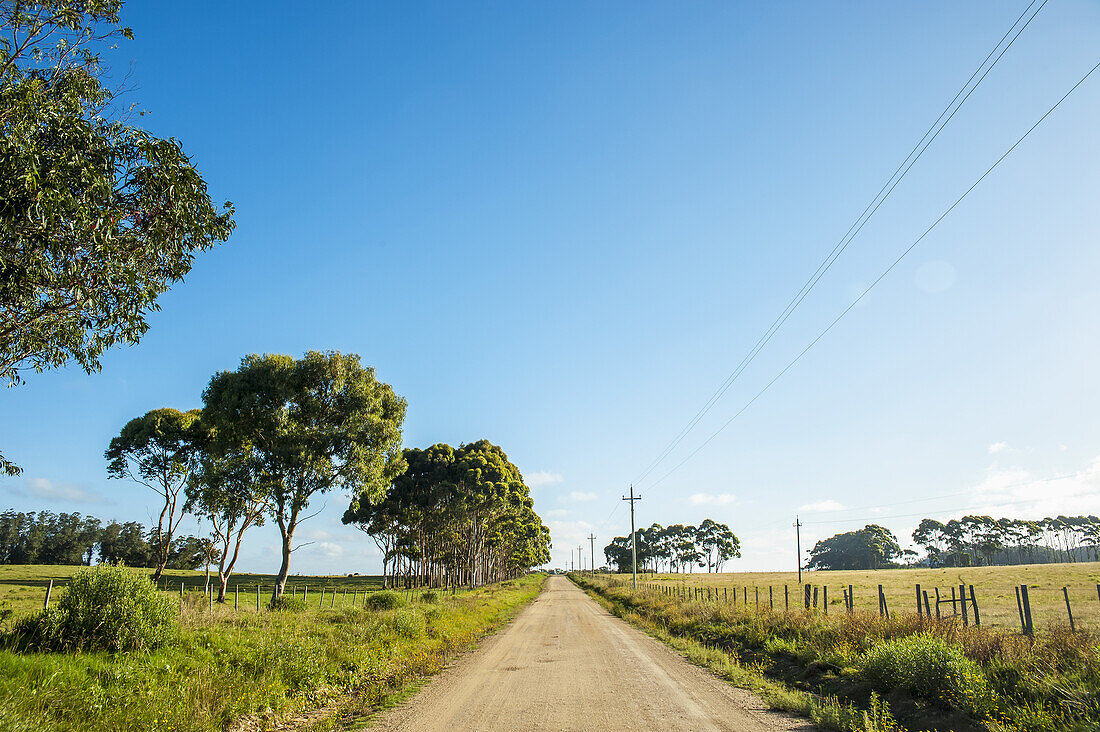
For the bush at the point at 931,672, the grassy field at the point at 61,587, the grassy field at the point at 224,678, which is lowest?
the grassy field at the point at 61,587

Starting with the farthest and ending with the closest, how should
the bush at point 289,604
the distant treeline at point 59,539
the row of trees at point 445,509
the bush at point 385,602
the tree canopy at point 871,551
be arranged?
the tree canopy at point 871,551, the distant treeline at point 59,539, the row of trees at point 445,509, the bush at point 385,602, the bush at point 289,604

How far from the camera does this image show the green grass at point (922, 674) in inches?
296

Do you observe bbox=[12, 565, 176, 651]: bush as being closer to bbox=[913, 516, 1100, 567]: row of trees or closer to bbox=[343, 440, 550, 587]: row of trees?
bbox=[343, 440, 550, 587]: row of trees

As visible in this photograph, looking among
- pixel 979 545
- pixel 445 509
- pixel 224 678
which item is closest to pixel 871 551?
pixel 979 545

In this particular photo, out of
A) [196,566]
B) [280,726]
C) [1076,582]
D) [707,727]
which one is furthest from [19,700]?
[196,566]

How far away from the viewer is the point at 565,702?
963cm

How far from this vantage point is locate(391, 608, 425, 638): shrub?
56.2ft

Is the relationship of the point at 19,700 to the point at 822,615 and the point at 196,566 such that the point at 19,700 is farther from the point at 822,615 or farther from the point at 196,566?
the point at 196,566

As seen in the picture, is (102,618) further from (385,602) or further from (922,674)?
(385,602)

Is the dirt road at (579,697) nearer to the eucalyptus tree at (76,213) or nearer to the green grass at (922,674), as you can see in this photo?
the green grass at (922,674)

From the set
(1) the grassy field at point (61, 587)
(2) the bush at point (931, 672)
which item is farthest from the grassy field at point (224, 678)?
(2) the bush at point (931, 672)

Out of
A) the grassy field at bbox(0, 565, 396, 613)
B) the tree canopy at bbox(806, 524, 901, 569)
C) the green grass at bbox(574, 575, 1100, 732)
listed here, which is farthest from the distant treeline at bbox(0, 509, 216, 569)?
the tree canopy at bbox(806, 524, 901, 569)

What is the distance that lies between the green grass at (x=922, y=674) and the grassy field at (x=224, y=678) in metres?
7.63

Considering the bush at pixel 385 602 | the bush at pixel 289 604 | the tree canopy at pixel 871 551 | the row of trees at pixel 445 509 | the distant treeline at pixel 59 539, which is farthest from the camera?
the tree canopy at pixel 871 551
